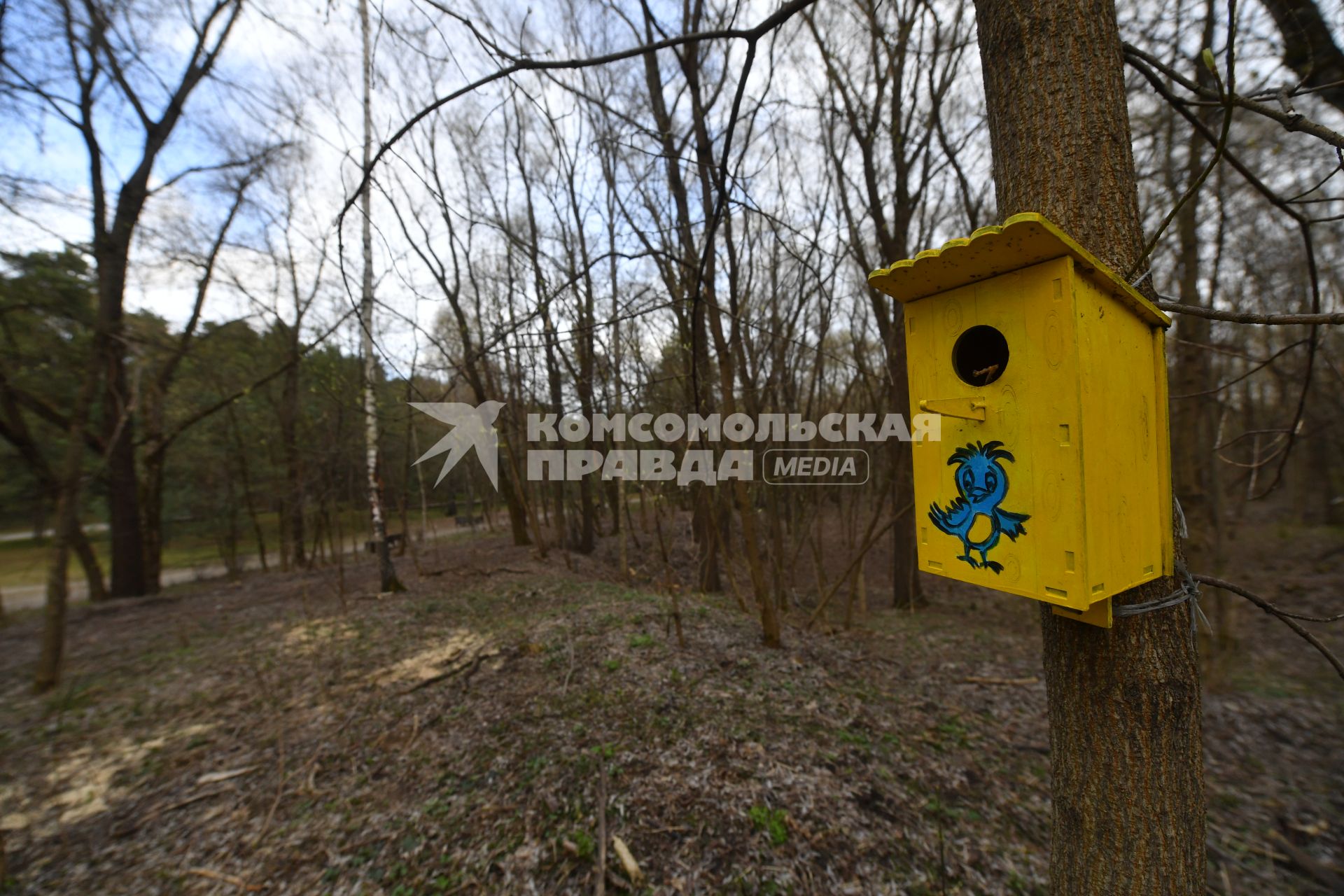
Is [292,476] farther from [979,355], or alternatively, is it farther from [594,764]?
[979,355]

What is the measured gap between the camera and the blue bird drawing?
1260mm

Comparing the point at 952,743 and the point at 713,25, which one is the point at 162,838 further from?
the point at 713,25

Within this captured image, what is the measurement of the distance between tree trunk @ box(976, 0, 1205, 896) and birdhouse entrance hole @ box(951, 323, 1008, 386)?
30 centimetres

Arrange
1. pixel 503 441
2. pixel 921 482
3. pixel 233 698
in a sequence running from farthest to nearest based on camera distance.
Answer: pixel 503 441, pixel 233 698, pixel 921 482

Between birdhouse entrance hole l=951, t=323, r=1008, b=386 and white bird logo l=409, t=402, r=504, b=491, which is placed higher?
white bird logo l=409, t=402, r=504, b=491

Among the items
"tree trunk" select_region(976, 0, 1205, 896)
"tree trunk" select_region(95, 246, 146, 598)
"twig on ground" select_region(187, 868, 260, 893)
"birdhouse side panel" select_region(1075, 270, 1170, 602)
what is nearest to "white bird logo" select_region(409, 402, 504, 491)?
"twig on ground" select_region(187, 868, 260, 893)

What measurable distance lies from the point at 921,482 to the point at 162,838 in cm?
408

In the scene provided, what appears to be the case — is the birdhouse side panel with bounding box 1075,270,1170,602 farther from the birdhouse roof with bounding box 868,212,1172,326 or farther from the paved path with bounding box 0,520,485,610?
the paved path with bounding box 0,520,485,610

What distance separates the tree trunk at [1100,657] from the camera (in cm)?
115

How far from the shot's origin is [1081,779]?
1.21 meters

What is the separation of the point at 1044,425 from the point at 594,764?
112 inches

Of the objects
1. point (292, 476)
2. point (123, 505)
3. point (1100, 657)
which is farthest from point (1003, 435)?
point (292, 476)

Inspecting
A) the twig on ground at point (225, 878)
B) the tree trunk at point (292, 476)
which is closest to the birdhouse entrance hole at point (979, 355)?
the twig on ground at point (225, 878)

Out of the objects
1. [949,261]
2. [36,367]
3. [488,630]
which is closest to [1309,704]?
[949,261]
